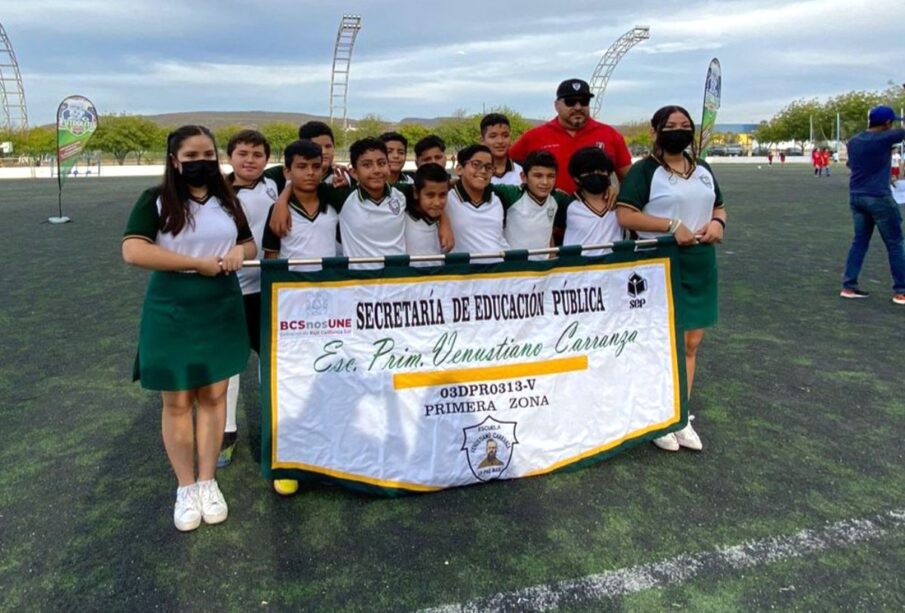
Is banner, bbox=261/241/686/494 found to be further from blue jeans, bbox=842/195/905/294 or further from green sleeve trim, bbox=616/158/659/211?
blue jeans, bbox=842/195/905/294

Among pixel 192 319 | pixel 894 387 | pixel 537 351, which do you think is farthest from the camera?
pixel 894 387

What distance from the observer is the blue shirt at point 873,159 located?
6156 mm

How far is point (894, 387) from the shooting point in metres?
4.15

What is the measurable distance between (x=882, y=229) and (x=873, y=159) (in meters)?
0.74

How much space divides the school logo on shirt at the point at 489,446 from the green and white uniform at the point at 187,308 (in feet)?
4.05

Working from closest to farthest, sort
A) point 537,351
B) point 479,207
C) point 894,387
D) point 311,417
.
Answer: point 311,417 → point 537,351 → point 479,207 → point 894,387

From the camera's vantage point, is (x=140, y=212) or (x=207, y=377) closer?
(x=140, y=212)

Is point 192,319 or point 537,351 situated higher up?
point 192,319

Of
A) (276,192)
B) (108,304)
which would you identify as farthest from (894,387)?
(108,304)

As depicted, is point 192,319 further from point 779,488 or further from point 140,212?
point 779,488

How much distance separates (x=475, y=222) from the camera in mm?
3420

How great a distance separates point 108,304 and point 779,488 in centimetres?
680

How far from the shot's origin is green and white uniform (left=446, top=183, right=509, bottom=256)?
342cm

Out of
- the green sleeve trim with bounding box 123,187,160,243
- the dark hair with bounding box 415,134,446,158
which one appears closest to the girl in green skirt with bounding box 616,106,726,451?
the dark hair with bounding box 415,134,446,158
